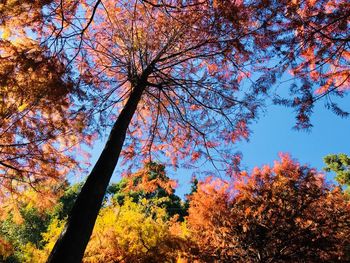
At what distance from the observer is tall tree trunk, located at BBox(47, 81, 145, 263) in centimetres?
368

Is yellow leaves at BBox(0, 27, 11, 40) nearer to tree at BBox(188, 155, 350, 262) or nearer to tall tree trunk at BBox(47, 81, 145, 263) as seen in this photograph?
tall tree trunk at BBox(47, 81, 145, 263)

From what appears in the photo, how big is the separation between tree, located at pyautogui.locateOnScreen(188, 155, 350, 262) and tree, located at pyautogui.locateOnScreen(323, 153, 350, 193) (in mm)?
14172

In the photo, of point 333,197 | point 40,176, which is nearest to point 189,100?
point 40,176

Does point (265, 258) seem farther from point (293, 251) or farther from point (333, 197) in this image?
point (333, 197)

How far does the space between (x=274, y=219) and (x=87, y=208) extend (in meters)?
6.67

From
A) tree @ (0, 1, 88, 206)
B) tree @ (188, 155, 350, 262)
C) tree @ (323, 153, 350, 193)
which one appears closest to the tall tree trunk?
tree @ (0, 1, 88, 206)

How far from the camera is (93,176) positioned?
4.62m

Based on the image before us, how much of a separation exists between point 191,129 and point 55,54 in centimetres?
380

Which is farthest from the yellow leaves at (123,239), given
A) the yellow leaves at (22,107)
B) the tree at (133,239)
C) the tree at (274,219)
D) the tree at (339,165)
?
the tree at (339,165)

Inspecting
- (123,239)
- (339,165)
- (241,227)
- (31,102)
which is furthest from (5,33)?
(339,165)

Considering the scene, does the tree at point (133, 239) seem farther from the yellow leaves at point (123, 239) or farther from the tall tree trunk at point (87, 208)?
the tall tree trunk at point (87, 208)

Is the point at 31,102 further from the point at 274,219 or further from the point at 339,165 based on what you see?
the point at 339,165

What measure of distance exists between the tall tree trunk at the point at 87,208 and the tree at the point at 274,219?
15.8 feet

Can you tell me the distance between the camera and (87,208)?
4.17m
